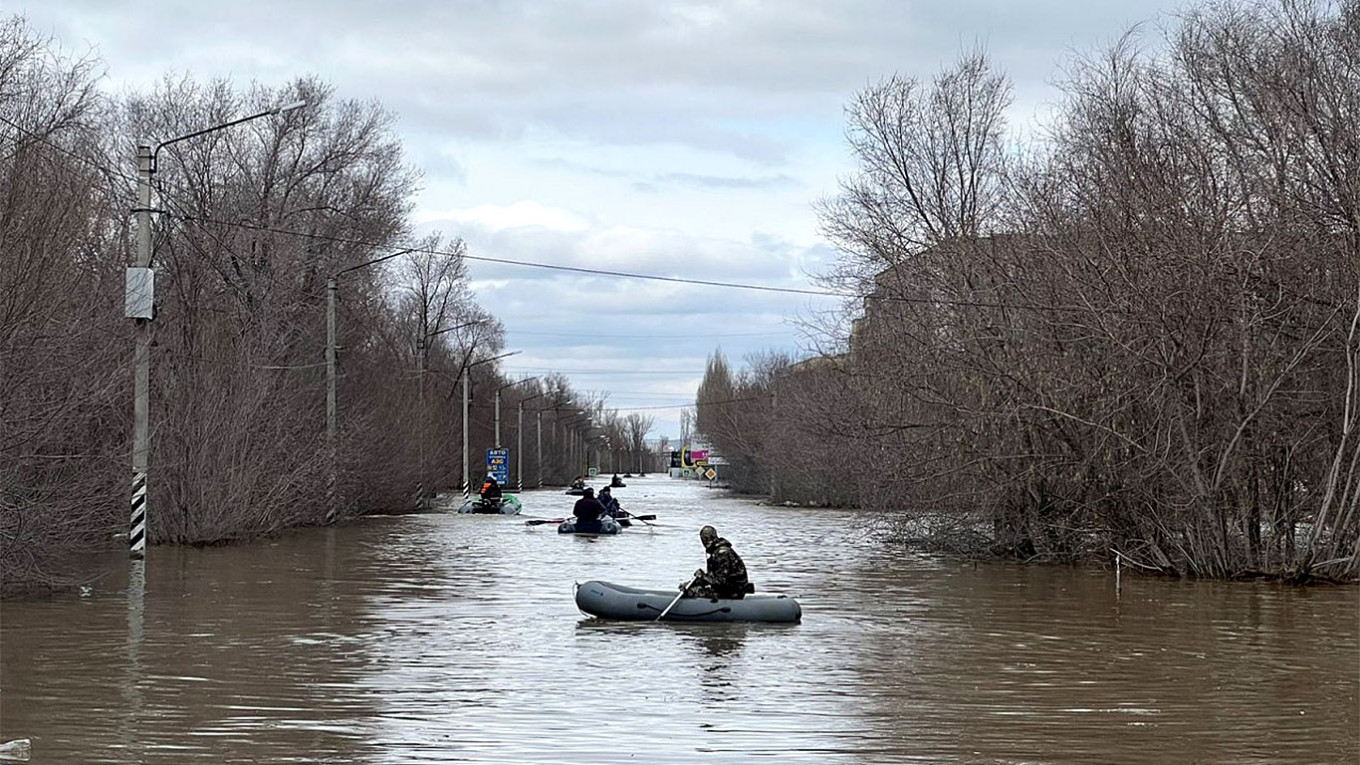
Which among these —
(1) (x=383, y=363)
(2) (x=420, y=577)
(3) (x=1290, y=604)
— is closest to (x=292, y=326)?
(1) (x=383, y=363)

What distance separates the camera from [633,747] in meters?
11.9

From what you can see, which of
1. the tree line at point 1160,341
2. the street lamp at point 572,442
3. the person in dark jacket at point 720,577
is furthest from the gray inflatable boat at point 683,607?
the street lamp at point 572,442

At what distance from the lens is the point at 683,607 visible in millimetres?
21031

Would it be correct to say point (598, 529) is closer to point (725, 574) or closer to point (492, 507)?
point (492, 507)

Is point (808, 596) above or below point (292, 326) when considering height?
below

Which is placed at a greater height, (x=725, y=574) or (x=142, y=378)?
(x=142, y=378)

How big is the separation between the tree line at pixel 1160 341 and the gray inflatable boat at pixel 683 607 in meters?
8.93

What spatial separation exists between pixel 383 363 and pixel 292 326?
1263cm

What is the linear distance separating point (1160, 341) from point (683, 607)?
401 inches

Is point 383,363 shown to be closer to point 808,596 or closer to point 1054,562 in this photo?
point 1054,562

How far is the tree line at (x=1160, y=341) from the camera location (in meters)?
26.7

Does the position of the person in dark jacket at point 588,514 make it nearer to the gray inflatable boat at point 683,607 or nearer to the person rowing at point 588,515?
the person rowing at point 588,515

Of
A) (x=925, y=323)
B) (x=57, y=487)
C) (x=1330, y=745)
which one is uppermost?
(x=925, y=323)

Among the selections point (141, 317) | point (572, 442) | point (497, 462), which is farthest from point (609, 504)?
point (572, 442)
